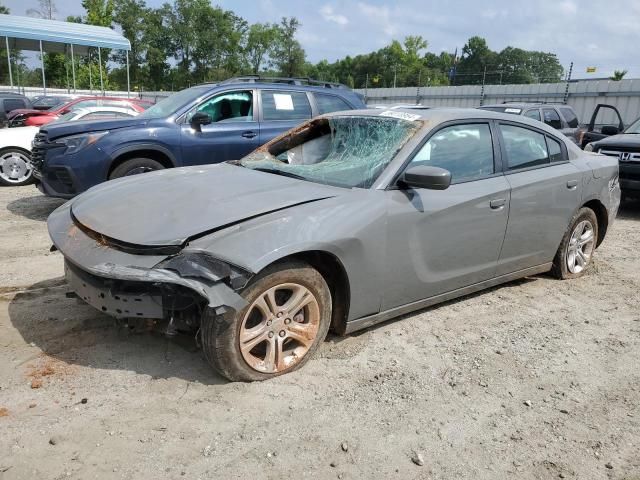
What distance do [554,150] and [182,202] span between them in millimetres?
3335

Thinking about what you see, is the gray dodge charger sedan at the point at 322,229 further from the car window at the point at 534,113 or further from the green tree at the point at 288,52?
the green tree at the point at 288,52

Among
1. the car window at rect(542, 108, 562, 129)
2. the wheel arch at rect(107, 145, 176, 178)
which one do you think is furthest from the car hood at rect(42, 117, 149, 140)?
the car window at rect(542, 108, 562, 129)

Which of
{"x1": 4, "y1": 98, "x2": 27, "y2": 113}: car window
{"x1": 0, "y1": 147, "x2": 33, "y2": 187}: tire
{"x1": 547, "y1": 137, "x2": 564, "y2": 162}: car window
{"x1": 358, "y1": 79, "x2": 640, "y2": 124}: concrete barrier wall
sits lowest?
{"x1": 0, "y1": 147, "x2": 33, "y2": 187}: tire

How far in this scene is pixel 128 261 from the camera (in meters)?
2.74

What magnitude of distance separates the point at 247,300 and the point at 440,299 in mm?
1662

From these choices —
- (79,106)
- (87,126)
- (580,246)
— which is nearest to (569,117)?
(580,246)

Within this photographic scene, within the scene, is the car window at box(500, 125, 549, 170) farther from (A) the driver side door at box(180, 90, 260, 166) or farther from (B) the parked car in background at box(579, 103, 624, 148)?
(B) the parked car in background at box(579, 103, 624, 148)

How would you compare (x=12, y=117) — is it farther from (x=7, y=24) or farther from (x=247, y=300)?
(x=247, y=300)

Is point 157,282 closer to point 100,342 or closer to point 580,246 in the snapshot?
point 100,342

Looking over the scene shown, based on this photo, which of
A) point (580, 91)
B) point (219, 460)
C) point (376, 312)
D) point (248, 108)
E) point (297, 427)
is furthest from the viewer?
point (580, 91)

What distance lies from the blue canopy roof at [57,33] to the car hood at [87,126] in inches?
849

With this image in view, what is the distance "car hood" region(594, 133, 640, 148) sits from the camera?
8117mm

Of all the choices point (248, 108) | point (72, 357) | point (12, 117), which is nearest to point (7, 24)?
point (12, 117)

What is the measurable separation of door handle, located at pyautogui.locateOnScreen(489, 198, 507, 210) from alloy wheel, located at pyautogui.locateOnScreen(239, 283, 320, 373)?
1644 mm
